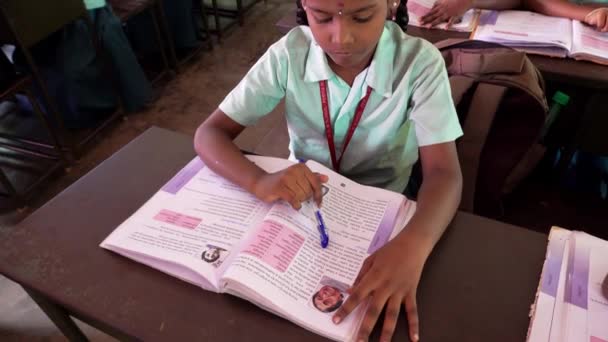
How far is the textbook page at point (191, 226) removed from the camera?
712mm

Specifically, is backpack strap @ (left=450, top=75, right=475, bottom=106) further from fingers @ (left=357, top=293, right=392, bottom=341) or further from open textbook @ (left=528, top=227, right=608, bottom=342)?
fingers @ (left=357, top=293, right=392, bottom=341)

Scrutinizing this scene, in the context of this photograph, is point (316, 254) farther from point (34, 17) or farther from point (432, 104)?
point (34, 17)

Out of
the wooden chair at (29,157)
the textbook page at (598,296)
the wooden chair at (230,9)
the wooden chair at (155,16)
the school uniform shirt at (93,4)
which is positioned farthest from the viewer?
the wooden chair at (230,9)

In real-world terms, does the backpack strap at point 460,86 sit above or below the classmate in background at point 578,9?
below

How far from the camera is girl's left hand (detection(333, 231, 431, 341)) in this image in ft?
2.06

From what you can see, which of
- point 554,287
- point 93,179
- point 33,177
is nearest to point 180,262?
point 93,179

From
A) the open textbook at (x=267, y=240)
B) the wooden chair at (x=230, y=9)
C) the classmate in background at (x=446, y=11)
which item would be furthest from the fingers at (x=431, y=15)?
the wooden chair at (x=230, y=9)

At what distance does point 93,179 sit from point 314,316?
0.53m

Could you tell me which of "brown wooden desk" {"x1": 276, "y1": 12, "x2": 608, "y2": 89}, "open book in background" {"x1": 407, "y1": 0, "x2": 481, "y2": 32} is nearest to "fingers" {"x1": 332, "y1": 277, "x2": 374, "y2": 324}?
"brown wooden desk" {"x1": 276, "y1": 12, "x2": 608, "y2": 89}

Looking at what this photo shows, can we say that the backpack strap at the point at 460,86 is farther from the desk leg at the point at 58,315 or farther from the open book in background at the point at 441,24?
the desk leg at the point at 58,315

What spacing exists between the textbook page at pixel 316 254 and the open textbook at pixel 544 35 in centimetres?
83

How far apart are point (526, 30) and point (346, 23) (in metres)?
0.88

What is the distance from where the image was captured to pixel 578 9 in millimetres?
1422

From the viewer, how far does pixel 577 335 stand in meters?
0.61
